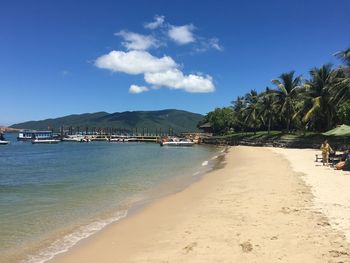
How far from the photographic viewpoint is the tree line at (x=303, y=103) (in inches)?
1837

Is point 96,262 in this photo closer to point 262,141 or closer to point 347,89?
point 347,89

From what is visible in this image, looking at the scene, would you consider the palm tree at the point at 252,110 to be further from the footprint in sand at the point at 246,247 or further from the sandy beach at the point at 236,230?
the footprint in sand at the point at 246,247

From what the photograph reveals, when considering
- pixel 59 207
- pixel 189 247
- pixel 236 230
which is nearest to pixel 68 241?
pixel 189 247

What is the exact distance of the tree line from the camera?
46.7 meters

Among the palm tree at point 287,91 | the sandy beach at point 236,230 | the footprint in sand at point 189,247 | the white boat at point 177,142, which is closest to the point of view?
the sandy beach at point 236,230

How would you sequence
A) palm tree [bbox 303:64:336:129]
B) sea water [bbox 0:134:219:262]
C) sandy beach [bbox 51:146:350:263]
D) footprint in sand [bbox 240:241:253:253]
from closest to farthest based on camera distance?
sandy beach [bbox 51:146:350:263] < footprint in sand [bbox 240:241:253:253] < sea water [bbox 0:134:219:262] < palm tree [bbox 303:64:336:129]

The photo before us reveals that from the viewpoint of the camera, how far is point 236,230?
1088cm

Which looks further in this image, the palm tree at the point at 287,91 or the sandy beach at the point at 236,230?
the palm tree at the point at 287,91

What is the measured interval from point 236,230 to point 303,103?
50.3 m

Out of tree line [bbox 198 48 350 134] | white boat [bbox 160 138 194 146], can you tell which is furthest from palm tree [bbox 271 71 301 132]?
white boat [bbox 160 138 194 146]

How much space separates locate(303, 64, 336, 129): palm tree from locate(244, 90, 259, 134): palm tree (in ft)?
89.7

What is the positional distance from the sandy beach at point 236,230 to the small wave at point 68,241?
1.16ft

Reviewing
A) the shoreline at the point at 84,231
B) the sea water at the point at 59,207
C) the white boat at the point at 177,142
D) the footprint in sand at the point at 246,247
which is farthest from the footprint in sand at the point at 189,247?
the white boat at the point at 177,142

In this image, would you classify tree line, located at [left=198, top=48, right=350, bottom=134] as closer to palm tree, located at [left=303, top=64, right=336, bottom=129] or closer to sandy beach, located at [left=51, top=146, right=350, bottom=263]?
palm tree, located at [left=303, top=64, right=336, bottom=129]
